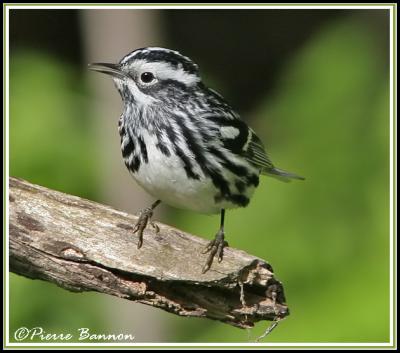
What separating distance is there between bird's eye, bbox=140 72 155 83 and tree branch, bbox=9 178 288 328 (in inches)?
27.2

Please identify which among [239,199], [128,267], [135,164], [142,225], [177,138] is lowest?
[128,267]

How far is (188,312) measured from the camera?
399 centimetres

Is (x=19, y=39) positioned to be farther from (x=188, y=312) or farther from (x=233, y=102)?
(x=188, y=312)

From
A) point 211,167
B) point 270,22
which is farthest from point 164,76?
point 270,22

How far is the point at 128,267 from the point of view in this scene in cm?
394

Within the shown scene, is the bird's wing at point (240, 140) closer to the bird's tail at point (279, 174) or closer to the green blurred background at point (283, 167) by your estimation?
the bird's tail at point (279, 174)

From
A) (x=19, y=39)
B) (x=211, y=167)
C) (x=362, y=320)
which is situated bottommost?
(x=362, y=320)

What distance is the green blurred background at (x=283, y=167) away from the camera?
17.1 ft

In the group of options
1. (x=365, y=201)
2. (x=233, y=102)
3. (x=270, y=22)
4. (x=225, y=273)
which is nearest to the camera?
(x=225, y=273)

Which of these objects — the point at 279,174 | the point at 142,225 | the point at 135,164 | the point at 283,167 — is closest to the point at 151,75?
the point at 135,164

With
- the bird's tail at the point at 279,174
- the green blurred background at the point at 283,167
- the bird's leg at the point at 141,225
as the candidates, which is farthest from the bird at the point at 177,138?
the green blurred background at the point at 283,167

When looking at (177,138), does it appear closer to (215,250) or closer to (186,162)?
(186,162)

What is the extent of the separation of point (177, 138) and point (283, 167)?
1.73 metres

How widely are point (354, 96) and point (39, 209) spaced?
9.29 ft
